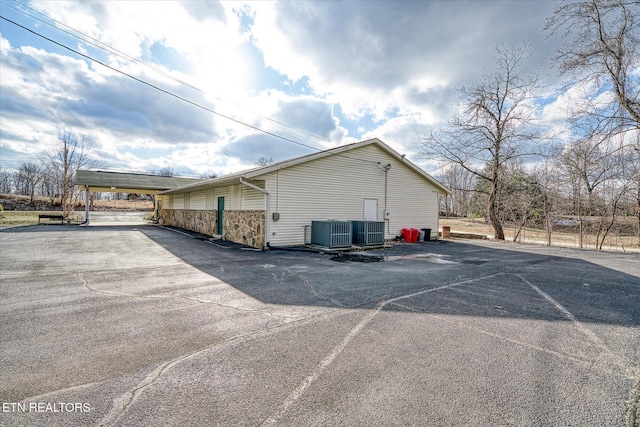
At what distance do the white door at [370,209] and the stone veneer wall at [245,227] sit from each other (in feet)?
17.5

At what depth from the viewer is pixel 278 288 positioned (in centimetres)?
557

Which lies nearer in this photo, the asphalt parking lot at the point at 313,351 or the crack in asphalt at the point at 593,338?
the asphalt parking lot at the point at 313,351

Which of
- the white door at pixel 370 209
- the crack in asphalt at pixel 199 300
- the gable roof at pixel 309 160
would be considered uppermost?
the gable roof at pixel 309 160

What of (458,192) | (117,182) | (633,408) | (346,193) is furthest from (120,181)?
(458,192)

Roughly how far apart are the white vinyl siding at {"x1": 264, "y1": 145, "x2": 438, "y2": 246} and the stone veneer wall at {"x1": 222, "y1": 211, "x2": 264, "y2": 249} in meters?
0.51

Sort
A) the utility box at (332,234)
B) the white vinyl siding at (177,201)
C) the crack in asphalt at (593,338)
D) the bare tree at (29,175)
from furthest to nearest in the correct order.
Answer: the bare tree at (29,175) < the white vinyl siding at (177,201) < the utility box at (332,234) < the crack in asphalt at (593,338)

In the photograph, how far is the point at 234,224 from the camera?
13188 mm

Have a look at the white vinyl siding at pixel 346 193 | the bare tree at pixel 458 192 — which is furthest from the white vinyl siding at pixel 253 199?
the bare tree at pixel 458 192

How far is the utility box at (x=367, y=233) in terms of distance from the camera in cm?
1198

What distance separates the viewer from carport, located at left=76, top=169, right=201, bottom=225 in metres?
20.0

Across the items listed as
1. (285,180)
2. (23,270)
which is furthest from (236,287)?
(285,180)

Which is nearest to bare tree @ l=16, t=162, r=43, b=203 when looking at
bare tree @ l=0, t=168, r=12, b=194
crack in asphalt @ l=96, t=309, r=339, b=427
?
bare tree @ l=0, t=168, r=12, b=194

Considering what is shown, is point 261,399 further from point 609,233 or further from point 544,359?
point 609,233

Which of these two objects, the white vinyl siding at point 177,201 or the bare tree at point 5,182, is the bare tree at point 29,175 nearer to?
the bare tree at point 5,182
